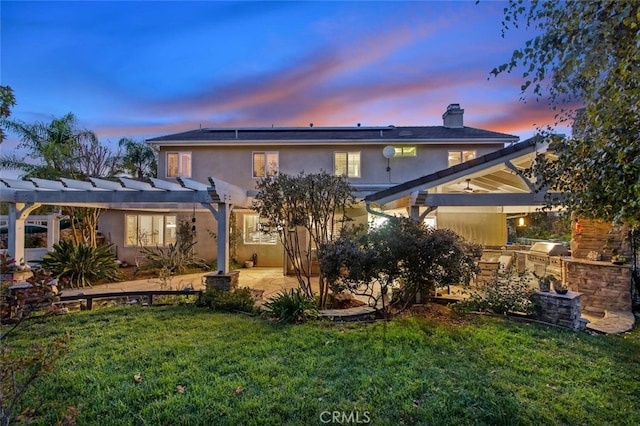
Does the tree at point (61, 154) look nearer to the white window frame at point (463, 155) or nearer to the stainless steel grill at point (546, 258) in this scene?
the white window frame at point (463, 155)

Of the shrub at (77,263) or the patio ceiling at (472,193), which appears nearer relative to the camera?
the patio ceiling at (472,193)

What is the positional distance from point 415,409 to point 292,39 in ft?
28.7

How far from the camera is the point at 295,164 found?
1455cm

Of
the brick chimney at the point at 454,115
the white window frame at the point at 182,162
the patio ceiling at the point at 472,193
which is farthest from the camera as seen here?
the brick chimney at the point at 454,115

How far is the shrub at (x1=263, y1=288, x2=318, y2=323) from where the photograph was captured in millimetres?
6512

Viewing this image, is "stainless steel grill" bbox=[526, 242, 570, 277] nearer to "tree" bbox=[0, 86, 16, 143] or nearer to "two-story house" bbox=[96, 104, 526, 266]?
"two-story house" bbox=[96, 104, 526, 266]

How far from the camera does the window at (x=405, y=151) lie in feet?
47.6

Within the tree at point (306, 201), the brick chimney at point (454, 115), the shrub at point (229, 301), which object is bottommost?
the shrub at point (229, 301)

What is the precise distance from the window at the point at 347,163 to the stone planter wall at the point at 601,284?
28.5 feet

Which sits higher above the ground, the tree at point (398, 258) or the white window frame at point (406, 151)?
the white window frame at point (406, 151)

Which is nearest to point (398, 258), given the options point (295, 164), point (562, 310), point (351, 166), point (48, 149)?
point (562, 310)

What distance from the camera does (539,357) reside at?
4895 mm

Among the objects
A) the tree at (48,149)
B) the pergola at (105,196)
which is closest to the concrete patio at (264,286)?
the pergola at (105,196)

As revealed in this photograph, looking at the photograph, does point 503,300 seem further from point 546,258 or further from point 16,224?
point 16,224
